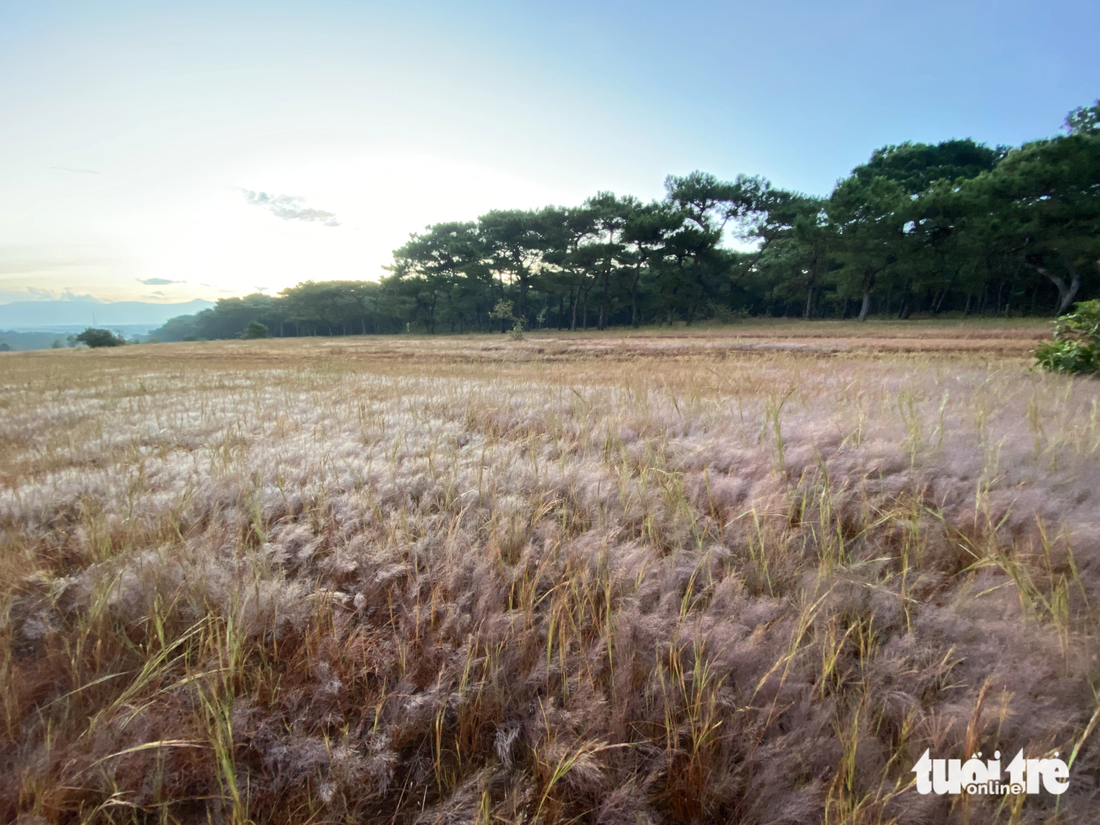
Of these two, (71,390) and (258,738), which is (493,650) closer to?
(258,738)

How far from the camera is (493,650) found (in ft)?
5.11

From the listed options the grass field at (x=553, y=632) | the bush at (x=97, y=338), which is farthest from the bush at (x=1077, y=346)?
the bush at (x=97, y=338)

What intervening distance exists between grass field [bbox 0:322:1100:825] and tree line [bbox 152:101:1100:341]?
2921 centimetres

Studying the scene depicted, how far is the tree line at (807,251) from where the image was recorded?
25344 mm

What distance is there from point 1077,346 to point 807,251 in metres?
36.2

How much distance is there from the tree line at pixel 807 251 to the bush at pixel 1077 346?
87.6 ft

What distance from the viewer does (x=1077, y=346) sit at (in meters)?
6.17

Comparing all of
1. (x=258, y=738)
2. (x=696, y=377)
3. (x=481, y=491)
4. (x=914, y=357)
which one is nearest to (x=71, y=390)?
(x=481, y=491)

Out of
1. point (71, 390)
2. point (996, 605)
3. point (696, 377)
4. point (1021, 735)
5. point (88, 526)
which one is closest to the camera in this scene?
point (1021, 735)

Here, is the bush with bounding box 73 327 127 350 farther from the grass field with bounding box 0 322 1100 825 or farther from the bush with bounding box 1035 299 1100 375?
the bush with bounding box 1035 299 1100 375

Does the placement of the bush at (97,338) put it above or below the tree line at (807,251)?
below

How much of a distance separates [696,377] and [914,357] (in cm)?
638

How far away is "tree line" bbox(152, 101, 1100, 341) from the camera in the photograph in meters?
25.3

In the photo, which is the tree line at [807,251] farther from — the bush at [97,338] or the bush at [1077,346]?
the bush at [1077,346]
